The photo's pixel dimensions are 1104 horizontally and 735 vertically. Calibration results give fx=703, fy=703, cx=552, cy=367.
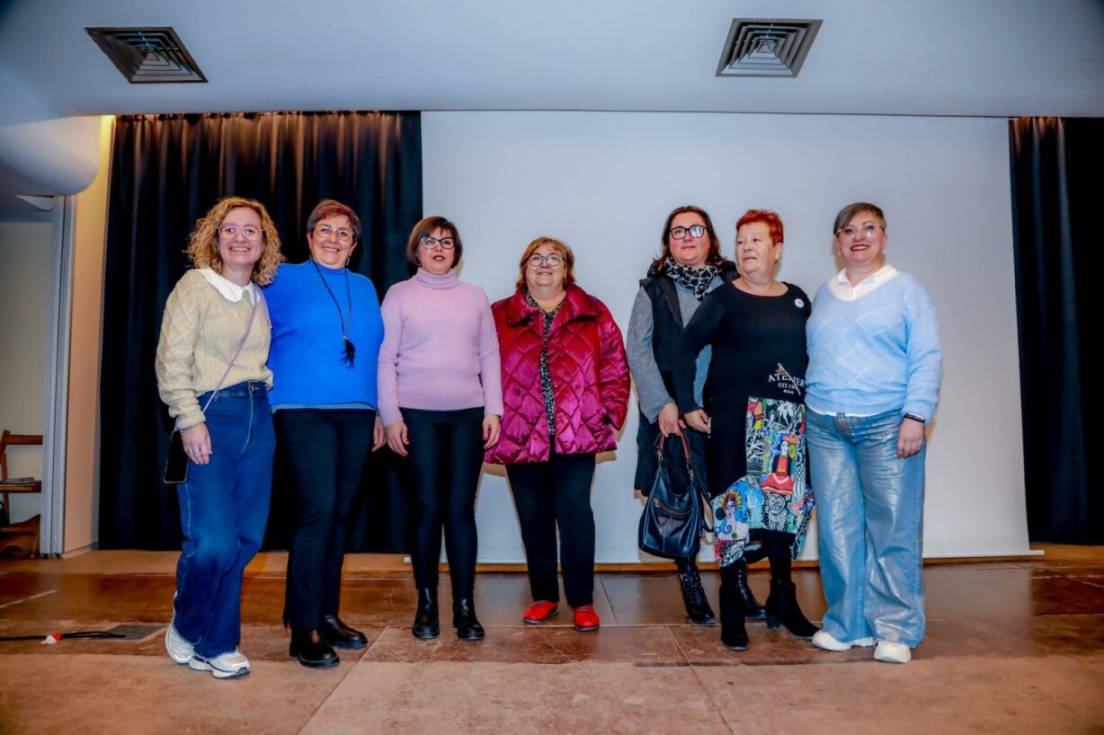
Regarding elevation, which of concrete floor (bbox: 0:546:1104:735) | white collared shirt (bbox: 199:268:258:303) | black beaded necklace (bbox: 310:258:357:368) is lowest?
concrete floor (bbox: 0:546:1104:735)

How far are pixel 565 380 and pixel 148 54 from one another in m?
2.75

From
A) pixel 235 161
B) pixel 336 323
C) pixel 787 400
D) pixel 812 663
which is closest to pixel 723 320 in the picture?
pixel 787 400

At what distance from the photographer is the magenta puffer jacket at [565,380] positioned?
2.71 metres

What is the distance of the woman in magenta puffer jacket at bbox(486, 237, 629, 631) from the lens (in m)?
2.73

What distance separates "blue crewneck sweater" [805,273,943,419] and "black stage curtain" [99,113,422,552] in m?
2.75

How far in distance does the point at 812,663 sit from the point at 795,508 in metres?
0.51

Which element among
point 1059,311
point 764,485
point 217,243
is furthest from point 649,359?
point 1059,311

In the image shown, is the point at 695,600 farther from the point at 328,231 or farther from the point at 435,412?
the point at 328,231

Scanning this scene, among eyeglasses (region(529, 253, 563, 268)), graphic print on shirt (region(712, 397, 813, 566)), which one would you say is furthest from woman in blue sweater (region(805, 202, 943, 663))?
eyeglasses (region(529, 253, 563, 268))

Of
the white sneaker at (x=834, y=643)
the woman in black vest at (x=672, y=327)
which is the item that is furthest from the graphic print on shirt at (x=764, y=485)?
the white sneaker at (x=834, y=643)

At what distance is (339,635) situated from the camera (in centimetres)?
253

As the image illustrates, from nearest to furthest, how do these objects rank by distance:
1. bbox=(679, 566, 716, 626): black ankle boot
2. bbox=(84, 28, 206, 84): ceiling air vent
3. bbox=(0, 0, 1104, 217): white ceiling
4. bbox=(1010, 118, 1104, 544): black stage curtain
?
bbox=(679, 566, 716, 626): black ankle boot → bbox=(0, 0, 1104, 217): white ceiling → bbox=(84, 28, 206, 84): ceiling air vent → bbox=(1010, 118, 1104, 544): black stage curtain

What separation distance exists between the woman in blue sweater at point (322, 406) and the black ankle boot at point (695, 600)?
50.1 inches

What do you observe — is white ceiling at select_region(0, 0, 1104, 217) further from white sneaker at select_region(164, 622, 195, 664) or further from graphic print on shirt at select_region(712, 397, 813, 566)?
white sneaker at select_region(164, 622, 195, 664)
